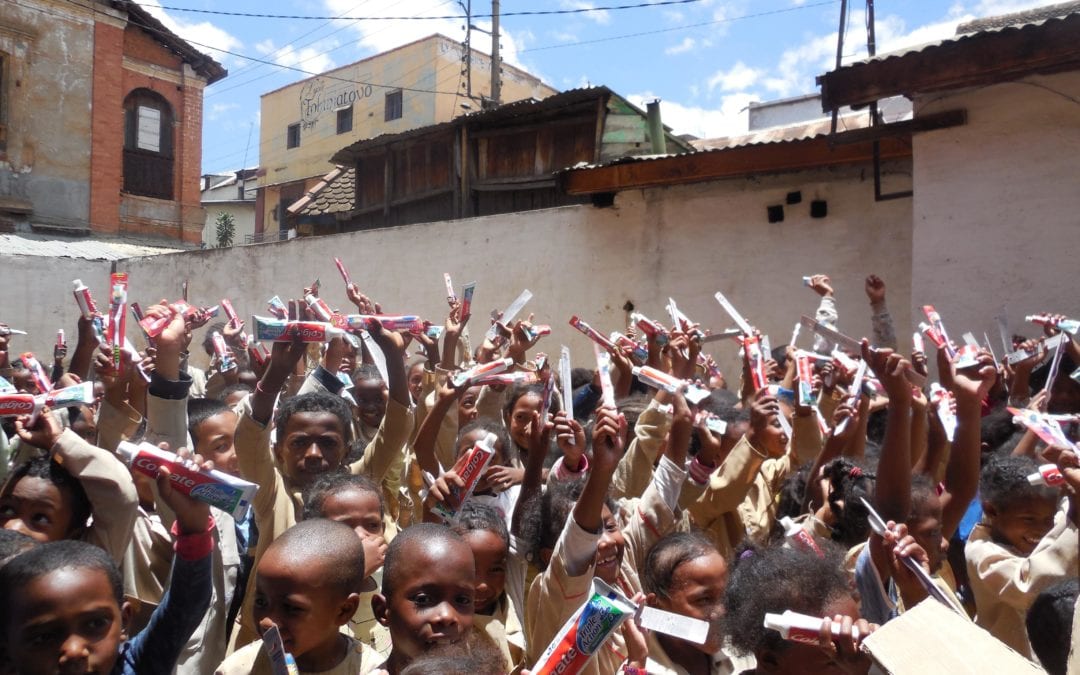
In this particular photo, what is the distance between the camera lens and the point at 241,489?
2.00m

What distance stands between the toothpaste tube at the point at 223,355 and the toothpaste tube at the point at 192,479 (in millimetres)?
3813

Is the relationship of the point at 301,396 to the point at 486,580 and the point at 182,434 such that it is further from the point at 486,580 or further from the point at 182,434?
the point at 486,580

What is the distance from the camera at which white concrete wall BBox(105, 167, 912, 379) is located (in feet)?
24.3

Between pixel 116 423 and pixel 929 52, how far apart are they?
541 centimetres

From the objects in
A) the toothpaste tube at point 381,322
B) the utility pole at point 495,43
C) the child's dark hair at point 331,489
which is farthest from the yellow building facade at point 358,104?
the child's dark hair at point 331,489

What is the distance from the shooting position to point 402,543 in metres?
2.30

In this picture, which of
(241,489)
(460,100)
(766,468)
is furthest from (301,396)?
(460,100)

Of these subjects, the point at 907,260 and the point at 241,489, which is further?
the point at 907,260

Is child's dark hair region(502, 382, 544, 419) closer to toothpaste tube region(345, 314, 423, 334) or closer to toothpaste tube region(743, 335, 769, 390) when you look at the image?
toothpaste tube region(345, 314, 423, 334)

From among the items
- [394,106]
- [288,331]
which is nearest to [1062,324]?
[288,331]

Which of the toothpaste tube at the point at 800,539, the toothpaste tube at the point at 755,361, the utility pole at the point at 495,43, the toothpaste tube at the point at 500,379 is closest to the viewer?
the toothpaste tube at the point at 800,539

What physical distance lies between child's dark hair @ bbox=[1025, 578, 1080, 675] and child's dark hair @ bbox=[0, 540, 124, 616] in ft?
7.16

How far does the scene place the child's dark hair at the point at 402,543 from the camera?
89.3 inches

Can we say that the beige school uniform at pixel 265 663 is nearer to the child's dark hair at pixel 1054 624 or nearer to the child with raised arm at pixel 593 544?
the child with raised arm at pixel 593 544
